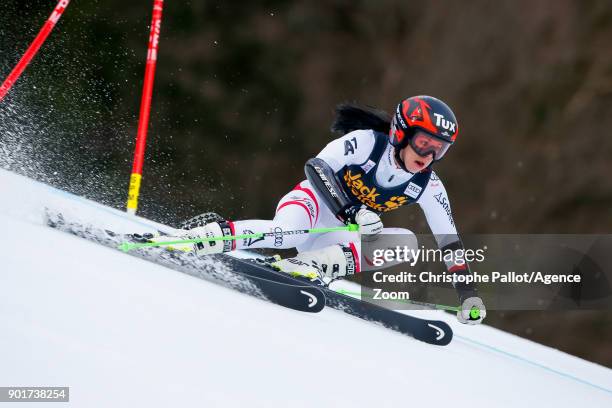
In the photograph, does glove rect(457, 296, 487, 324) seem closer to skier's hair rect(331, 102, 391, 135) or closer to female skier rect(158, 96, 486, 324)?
female skier rect(158, 96, 486, 324)

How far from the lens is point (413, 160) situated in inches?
129

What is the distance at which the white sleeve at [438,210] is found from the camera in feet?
11.6

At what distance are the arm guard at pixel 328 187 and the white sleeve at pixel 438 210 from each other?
17.5 inches

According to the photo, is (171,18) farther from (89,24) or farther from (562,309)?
(562,309)

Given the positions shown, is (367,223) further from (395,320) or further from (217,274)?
(217,274)

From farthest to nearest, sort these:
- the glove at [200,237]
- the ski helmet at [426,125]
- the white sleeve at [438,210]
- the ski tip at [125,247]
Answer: the white sleeve at [438,210]
the ski helmet at [426,125]
the glove at [200,237]
the ski tip at [125,247]

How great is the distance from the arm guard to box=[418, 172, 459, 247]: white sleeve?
444mm

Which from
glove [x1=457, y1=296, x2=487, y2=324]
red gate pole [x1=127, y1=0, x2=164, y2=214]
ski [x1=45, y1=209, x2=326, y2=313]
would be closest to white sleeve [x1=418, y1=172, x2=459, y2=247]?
glove [x1=457, y1=296, x2=487, y2=324]

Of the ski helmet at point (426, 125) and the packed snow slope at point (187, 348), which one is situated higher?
the ski helmet at point (426, 125)

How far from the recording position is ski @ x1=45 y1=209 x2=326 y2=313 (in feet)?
9.77

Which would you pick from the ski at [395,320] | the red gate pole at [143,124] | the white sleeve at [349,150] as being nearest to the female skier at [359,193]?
the white sleeve at [349,150]

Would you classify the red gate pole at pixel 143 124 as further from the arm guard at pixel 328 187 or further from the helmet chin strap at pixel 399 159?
the helmet chin strap at pixel 399 159

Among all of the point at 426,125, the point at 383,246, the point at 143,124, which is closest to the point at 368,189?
the point at 383,246

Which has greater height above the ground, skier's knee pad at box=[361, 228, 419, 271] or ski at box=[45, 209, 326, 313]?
skier's knee pad at box=[361, 228, 419, 271]
